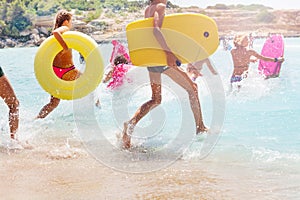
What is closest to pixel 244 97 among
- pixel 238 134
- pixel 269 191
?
pixel 238 134

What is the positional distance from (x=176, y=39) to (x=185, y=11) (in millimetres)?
44699

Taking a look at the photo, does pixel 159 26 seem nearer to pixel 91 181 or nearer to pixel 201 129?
pixel 201 129

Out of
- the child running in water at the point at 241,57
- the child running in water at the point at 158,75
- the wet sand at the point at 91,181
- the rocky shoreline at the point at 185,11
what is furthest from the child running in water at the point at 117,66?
the rocky shoreline at the point at 185,11

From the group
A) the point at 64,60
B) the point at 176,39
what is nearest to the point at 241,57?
the point at 176,39

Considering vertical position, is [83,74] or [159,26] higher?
[159,26]

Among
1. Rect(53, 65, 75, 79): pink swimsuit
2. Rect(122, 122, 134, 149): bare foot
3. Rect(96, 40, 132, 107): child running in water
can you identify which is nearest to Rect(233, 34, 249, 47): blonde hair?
Rect(96, 40, 132, 107): child running in water

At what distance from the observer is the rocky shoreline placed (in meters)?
46.7

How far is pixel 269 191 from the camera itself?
3.05 m

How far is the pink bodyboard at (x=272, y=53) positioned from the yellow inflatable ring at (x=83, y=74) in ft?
13.5

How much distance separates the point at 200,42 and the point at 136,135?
1.13 m

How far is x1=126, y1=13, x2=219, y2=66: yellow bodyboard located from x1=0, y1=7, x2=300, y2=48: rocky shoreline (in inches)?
1552

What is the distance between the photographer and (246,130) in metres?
5.12

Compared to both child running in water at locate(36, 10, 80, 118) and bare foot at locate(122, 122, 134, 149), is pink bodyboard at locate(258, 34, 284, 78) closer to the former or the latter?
child running in water at locate(36, 10, 80, 118)

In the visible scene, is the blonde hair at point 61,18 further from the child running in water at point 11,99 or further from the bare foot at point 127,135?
the bare foot at point 127,135
